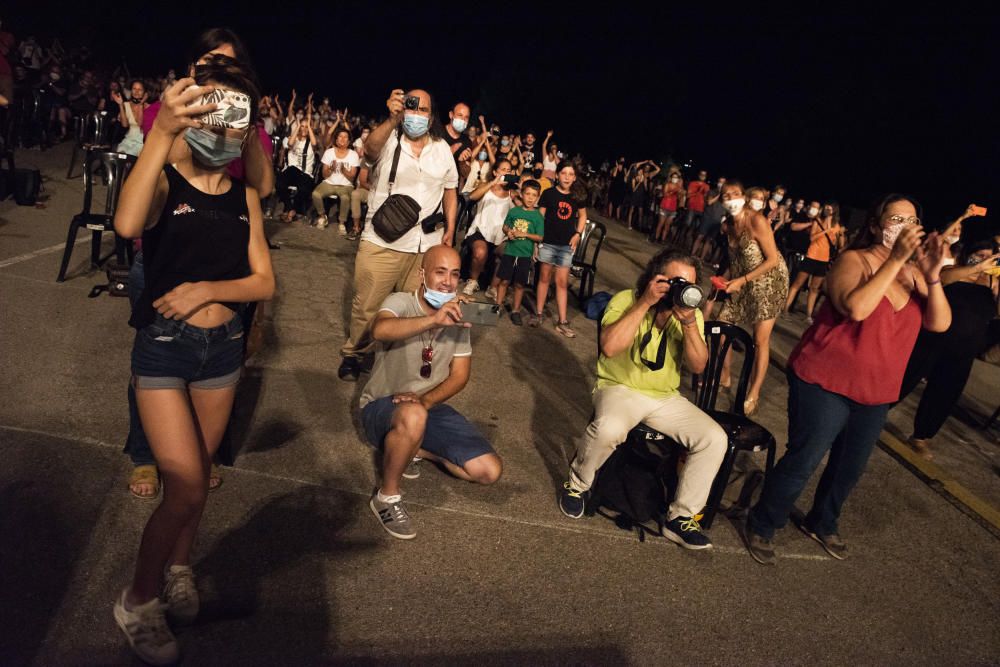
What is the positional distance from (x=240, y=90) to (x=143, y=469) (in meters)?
2.02

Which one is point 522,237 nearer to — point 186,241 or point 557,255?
point 557,255

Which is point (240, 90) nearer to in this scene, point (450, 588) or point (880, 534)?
point (450, 588)

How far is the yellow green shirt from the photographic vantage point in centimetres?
389

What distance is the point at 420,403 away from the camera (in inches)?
136

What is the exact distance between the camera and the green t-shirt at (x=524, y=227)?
7824 mm

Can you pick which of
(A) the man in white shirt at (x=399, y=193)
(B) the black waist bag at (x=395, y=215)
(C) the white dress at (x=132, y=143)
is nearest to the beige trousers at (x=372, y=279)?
(A) the man in white shirt at (x=399, y=193)

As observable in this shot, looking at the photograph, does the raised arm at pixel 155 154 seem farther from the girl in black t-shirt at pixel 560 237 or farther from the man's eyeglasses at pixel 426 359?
the girl in black t-shirt at pixel 560 237

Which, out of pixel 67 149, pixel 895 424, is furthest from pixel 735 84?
pixel 895 424

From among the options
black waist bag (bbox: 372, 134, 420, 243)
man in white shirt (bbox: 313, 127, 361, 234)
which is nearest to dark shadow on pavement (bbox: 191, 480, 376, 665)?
black waist bag (bbox: 372, 134, 420, 243)

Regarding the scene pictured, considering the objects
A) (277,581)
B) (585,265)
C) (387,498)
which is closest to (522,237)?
(585,265)

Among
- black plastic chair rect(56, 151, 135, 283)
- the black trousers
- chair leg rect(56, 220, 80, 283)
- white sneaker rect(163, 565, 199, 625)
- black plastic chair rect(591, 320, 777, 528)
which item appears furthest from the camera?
chair leg rect(56, 220, 80, 283)

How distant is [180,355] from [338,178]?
9234mm

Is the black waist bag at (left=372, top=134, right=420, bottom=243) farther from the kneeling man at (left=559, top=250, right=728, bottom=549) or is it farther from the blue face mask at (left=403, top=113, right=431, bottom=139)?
the kneeling man at (left=559, top=250, right=728, bottom=549)

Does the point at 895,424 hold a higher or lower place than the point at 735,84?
lower
